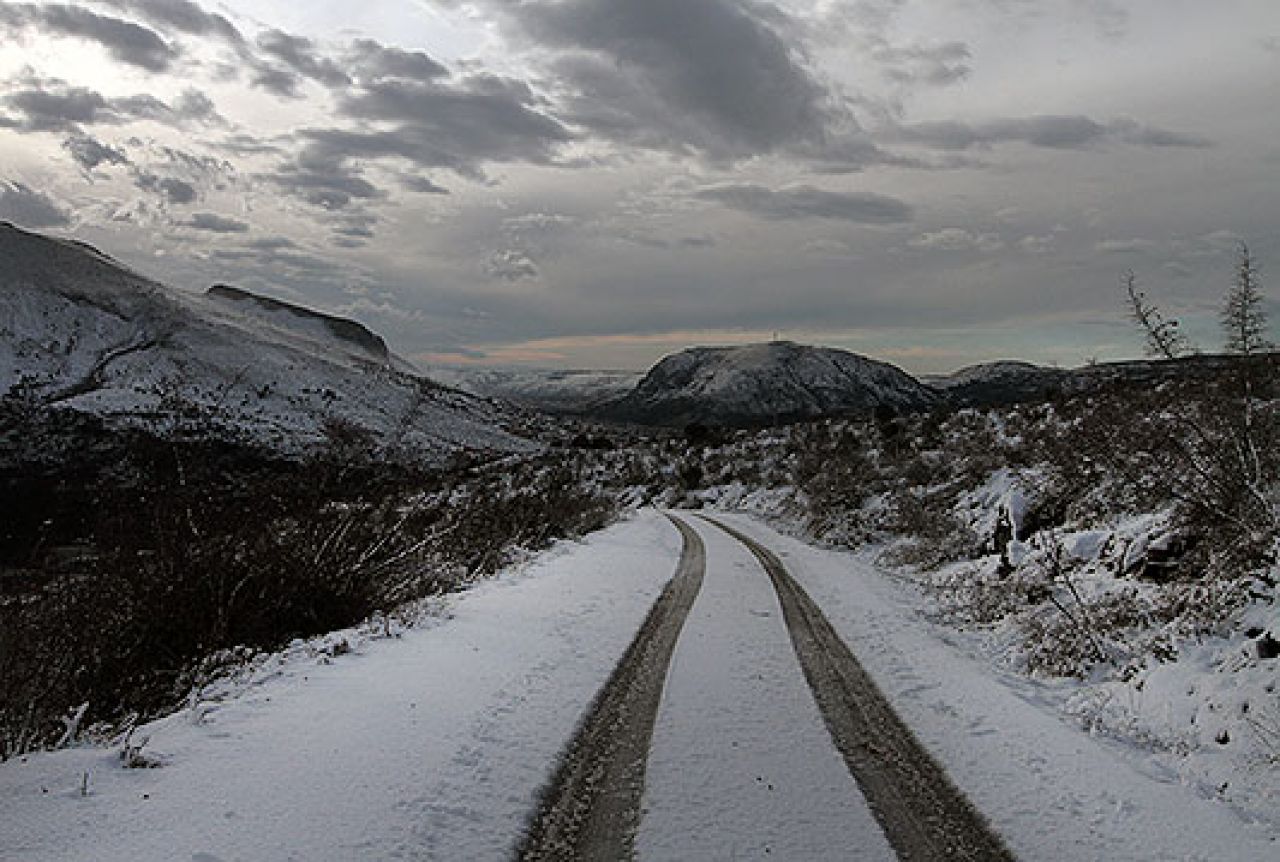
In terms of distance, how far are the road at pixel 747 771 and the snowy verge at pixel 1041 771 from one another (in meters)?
0.26

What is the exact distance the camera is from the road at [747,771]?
424 centimetres

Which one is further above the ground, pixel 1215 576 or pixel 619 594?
pixel 1215 576

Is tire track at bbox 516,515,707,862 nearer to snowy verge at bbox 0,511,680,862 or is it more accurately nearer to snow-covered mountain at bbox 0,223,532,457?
snowy verge at bbox 0,511,680,862

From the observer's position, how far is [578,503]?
25.7 meters

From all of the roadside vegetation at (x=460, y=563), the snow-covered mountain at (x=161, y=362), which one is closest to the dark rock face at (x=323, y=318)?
the snow-covered mountain at (x=161, y=362)

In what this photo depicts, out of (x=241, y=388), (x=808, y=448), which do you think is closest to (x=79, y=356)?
(x=241, y=388)

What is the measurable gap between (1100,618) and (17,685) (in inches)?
388

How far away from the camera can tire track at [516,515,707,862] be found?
4172 mm

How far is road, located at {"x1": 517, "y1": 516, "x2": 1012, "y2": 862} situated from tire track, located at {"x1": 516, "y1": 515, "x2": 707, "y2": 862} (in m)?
0.01

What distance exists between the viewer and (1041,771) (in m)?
5.34

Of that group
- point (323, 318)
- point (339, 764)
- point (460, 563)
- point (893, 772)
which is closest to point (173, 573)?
point (339, 764)

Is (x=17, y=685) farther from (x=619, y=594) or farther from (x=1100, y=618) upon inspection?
(x=1100, y=618)

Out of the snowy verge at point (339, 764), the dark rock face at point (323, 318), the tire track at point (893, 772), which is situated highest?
the dark rock face at point (323, 318)

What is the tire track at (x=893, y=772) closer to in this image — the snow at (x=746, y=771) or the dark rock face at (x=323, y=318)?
the snow at (x=746, y=771)
